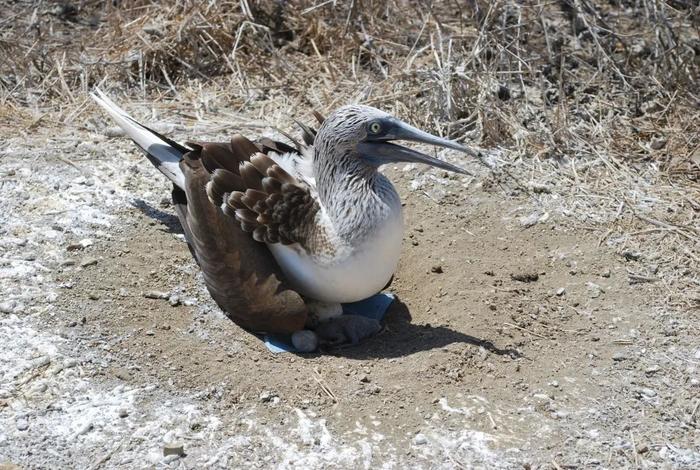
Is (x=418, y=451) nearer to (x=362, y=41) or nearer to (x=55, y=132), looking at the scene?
(x=55, y=132)

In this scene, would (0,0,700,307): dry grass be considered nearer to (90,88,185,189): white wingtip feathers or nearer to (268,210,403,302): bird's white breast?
(90,88,185,189): white wingtip feathers

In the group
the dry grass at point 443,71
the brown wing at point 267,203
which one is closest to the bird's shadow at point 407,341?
the brown wing at point 267,203

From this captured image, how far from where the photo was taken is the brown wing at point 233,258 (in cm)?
518

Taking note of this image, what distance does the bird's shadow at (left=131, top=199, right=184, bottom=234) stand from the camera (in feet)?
20.1

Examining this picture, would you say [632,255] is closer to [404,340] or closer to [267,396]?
[404,340]

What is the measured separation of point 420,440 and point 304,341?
3.49 ft

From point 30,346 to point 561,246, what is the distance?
3.11 m

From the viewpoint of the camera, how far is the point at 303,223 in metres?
5.23

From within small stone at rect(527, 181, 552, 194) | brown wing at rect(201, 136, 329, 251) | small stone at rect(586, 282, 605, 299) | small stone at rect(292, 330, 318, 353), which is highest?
brown wing at rect(201, 136, 329, 251)

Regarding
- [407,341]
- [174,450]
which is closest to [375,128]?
[407,341]

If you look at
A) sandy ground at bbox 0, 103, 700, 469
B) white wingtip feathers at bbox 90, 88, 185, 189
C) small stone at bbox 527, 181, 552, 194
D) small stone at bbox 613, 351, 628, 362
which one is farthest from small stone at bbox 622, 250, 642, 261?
white wingtip feathers at bbox 90, 88, 185, 189

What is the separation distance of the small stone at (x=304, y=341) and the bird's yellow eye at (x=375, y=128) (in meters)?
1.12

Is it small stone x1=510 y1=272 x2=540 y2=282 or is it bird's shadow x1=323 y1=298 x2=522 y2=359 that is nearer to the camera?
bird's shadow x1=323 y1=298 x2=522 y2=359

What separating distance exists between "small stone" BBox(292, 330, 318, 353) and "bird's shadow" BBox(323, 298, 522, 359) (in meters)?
0.09
